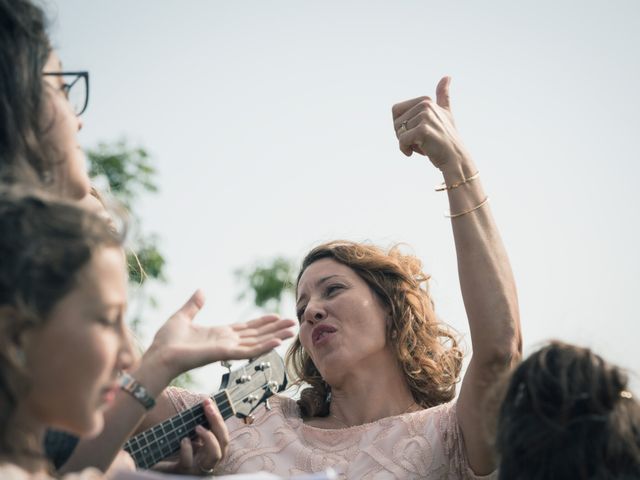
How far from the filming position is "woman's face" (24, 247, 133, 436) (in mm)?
1569

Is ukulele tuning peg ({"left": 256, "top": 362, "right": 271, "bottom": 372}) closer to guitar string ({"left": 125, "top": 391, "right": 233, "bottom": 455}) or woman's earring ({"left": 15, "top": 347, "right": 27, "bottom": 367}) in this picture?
guitar string ({"left": 125, "top": 391, "right": 233, "bottom": 455})

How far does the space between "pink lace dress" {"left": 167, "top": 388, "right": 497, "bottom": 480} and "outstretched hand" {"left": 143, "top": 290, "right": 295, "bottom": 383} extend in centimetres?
93

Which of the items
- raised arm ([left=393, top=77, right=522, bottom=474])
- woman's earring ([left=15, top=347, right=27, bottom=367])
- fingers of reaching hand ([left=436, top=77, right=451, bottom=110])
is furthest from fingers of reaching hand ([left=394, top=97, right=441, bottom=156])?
woman's earring ([left=15, top=347, right=27, bottom=367])

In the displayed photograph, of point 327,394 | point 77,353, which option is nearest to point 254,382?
point 327,394

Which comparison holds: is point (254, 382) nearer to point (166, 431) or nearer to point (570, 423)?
point (166, 431)

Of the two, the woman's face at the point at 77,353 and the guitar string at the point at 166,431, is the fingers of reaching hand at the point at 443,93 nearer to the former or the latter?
the guitar string at the point at 166,431

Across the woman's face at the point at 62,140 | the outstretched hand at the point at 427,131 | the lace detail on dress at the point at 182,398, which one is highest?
the outstretched hand at the point at 427,131

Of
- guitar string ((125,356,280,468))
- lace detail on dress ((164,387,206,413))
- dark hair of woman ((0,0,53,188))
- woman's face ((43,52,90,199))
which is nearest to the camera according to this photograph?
dark hair of woman ((0,0,53,188))

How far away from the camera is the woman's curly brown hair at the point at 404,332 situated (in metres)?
3.88

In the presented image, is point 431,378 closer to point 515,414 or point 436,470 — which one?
point 436,470

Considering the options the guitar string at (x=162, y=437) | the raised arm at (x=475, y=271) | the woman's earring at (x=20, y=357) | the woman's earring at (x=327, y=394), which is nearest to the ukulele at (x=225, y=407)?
the guitar string at (x=162, y=437)

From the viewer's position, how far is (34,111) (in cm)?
218

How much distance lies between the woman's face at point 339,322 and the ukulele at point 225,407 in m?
0.43

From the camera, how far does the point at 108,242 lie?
5.51ft
